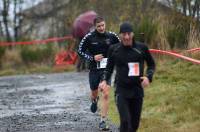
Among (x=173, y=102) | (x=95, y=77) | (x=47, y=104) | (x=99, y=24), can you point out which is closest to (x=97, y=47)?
(x=99, y=24)

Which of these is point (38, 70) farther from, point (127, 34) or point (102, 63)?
point (127, 34)

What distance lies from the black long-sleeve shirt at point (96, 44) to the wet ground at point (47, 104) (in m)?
1.24

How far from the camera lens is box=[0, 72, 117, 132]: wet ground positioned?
38.6 ft

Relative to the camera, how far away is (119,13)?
26.8 metres

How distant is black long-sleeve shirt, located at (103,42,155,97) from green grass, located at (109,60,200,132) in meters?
1.70

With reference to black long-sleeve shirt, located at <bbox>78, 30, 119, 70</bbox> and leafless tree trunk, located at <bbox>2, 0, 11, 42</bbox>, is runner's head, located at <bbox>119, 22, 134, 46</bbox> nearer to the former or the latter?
black long-sleeve shirt, located at <bbox>78, 30, 119, 70</bbox>

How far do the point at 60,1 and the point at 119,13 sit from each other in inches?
637

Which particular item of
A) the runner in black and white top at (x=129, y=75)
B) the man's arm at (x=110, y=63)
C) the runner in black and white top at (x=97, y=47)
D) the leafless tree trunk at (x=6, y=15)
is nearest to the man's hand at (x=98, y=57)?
the runner in black and white top at (x=97, y=47)

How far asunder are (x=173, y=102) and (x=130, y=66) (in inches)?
166

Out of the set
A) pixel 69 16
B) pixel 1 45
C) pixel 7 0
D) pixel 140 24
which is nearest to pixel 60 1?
pixel 7 0

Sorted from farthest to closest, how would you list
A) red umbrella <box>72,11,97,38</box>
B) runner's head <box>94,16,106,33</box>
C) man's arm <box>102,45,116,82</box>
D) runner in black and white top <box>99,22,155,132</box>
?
red umbrella <box>72,11,97,38</box> → runner's head <box>94,16,106,33</box> → man's arm <box>102,45,116,82</box> → runner in black and white top <box>99,22,155,132</box>

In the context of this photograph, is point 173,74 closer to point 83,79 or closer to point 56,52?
point 83,79

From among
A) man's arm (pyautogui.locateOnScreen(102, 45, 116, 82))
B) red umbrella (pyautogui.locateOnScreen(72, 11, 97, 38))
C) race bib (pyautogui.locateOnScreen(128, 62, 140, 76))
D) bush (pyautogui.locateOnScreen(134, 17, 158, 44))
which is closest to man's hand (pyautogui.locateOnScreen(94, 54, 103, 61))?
man's arm (pyautogui.locateOnScreen(102, 45, 116, 82))

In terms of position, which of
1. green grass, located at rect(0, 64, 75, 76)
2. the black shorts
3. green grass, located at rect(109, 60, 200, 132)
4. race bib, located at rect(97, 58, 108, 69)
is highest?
race bib, located at rect(97, 58, 108, 69)
